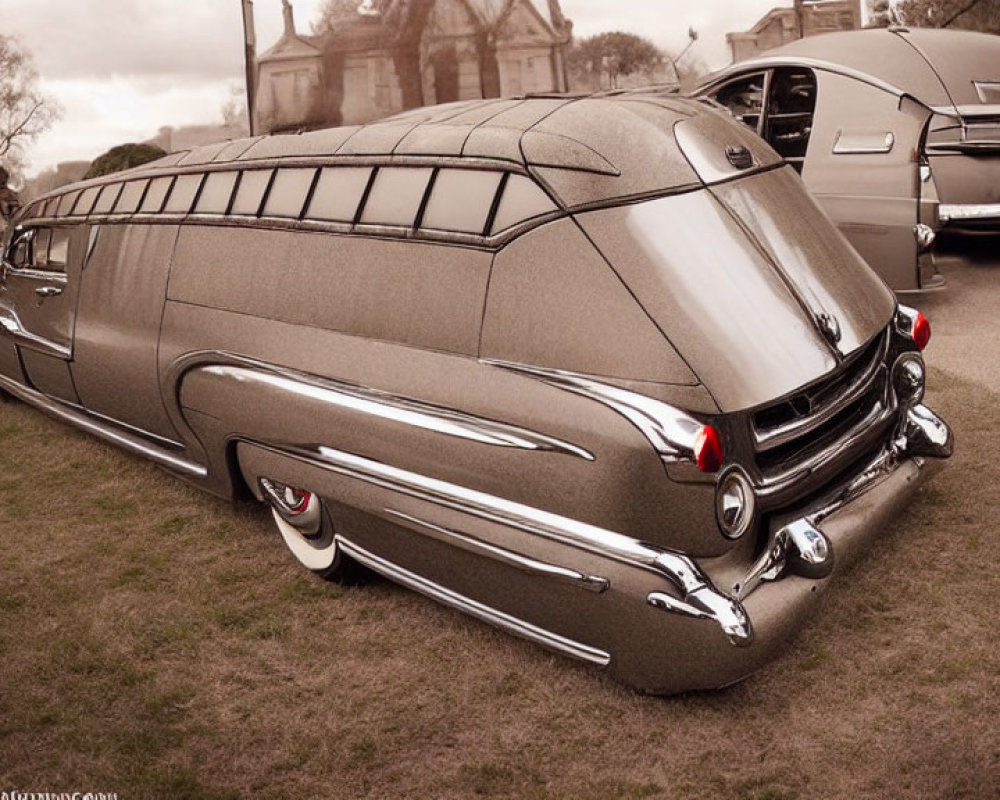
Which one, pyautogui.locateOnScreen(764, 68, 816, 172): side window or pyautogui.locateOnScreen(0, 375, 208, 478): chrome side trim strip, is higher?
pyautogui.locateOnScreen(764, 68, 816, 172): side window

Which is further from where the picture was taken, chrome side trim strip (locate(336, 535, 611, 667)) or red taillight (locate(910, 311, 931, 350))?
red taillight (locate(910, 311, 931, 350))

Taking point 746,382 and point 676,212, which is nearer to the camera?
point 746,382

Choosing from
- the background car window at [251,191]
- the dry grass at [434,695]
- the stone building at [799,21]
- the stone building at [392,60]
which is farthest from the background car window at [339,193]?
the stone building at [799,21]

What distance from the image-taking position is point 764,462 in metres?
2.67

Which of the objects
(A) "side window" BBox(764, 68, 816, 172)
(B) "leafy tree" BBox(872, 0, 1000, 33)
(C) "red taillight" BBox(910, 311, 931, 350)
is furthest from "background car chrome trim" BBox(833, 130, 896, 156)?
(B) "leafy tree" BBox(872, 0, 1000, 33)

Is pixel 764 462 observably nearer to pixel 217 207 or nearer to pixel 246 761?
pixel 246 761

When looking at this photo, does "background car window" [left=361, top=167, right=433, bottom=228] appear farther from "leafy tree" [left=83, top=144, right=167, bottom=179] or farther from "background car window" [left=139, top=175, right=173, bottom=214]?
"leafy tree" [left=83, top=144, right=167, bottom=179]

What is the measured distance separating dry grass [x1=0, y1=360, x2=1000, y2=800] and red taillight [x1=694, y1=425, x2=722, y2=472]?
735 mm

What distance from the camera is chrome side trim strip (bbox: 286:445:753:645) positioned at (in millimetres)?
2432

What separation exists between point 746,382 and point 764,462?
0.90 feet

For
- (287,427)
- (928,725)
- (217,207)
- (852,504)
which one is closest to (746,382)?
(852,504)

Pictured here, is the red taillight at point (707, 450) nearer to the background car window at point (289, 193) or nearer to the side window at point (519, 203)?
the side window at point (519, 203)

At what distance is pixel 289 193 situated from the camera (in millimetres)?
3363

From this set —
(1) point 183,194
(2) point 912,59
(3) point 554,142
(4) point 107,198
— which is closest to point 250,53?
(4) point 107,198
